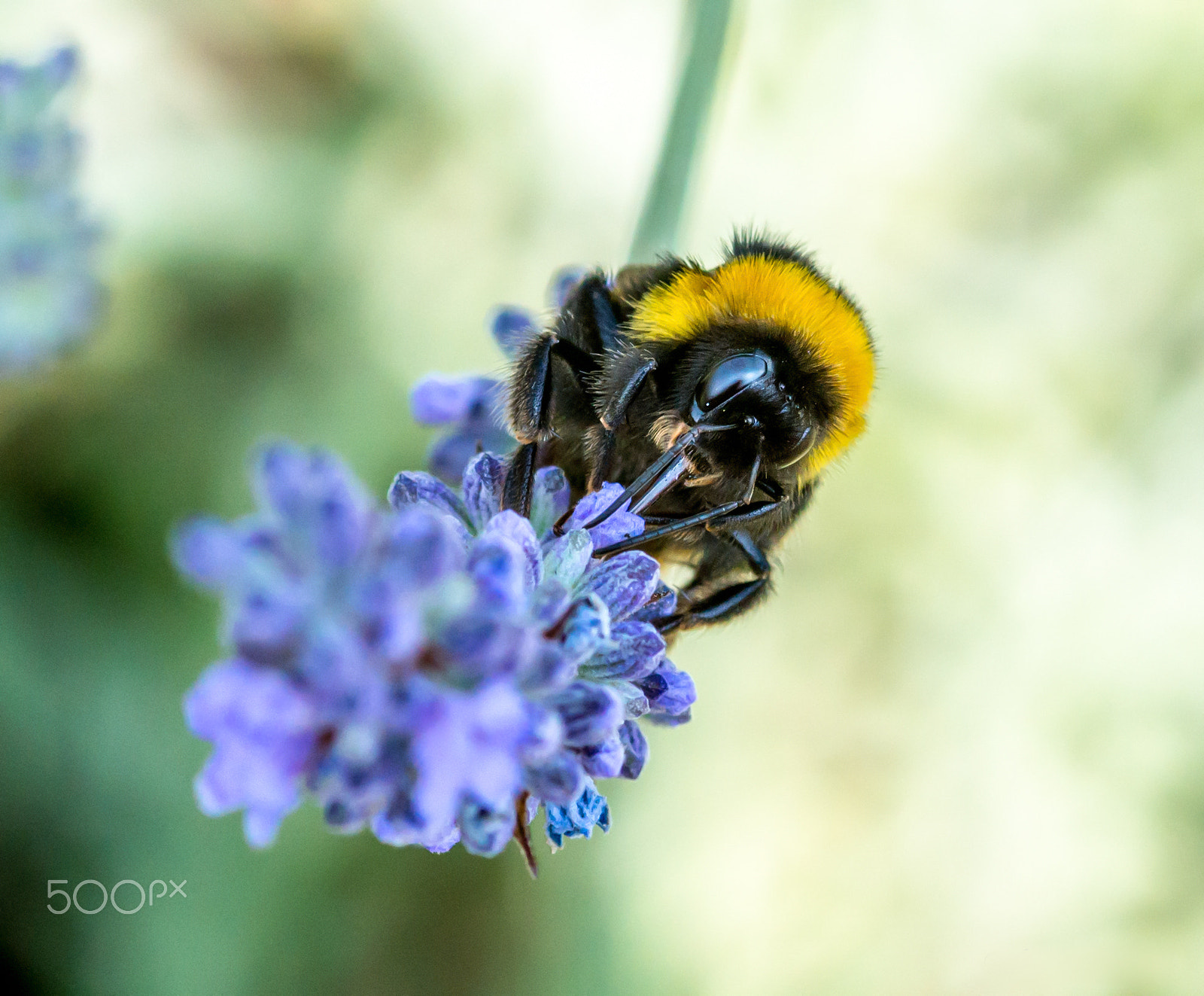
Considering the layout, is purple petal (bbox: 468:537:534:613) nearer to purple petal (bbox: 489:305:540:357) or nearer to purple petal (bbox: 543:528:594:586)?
purple petal (bbox: 543:528:594:586)

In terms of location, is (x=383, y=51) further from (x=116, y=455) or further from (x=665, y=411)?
(x=665, y=411)

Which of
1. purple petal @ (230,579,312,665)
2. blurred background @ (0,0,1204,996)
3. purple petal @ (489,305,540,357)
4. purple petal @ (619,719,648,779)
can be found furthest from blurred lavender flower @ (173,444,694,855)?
blurred background @ (0,0,1204,996)

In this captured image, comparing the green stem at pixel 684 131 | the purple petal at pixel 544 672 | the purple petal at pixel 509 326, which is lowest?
the purple petal at pixel 544 672

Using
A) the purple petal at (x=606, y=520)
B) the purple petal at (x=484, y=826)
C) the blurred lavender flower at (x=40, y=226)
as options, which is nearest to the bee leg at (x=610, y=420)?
the purple petal at (x=606, y=520)

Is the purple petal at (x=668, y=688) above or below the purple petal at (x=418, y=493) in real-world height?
below

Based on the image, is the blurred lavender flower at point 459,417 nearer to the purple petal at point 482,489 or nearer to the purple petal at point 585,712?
the purple petal at point 482,489

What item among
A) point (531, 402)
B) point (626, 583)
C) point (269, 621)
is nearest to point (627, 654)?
point (626, 583)

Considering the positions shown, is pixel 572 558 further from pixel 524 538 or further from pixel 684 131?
pixel 684 131
